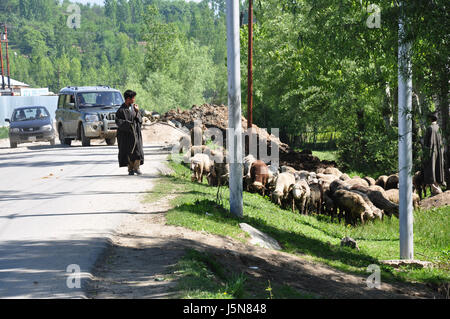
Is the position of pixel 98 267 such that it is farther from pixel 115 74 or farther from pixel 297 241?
pixel 115 74

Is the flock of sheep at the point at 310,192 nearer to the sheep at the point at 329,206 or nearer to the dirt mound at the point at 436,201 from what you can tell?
the sheep at the point at 329,206

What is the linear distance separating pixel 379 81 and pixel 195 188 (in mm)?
7768

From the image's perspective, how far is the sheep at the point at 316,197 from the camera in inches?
691

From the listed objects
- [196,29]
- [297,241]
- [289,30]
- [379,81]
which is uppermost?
[196,29]

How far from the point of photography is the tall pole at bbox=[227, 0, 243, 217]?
37.1 feet

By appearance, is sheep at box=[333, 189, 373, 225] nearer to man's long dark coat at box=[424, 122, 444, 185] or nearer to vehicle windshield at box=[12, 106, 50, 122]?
man's long dark coat at box=[424, 122, 444, 185]

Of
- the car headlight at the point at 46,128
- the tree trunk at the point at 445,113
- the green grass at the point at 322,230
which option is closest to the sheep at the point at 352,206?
the green grass at the point at 322,230

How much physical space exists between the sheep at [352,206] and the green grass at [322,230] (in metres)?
0.34

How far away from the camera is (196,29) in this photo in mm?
155375

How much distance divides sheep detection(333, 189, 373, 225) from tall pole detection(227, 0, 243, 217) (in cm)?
543

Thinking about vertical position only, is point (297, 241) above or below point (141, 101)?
below

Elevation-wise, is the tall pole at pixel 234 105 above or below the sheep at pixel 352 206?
above

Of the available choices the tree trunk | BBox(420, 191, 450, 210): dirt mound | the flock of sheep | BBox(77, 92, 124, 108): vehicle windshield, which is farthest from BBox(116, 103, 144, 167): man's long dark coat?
BBox(77, 92, 124, 108): vehicle windshield
